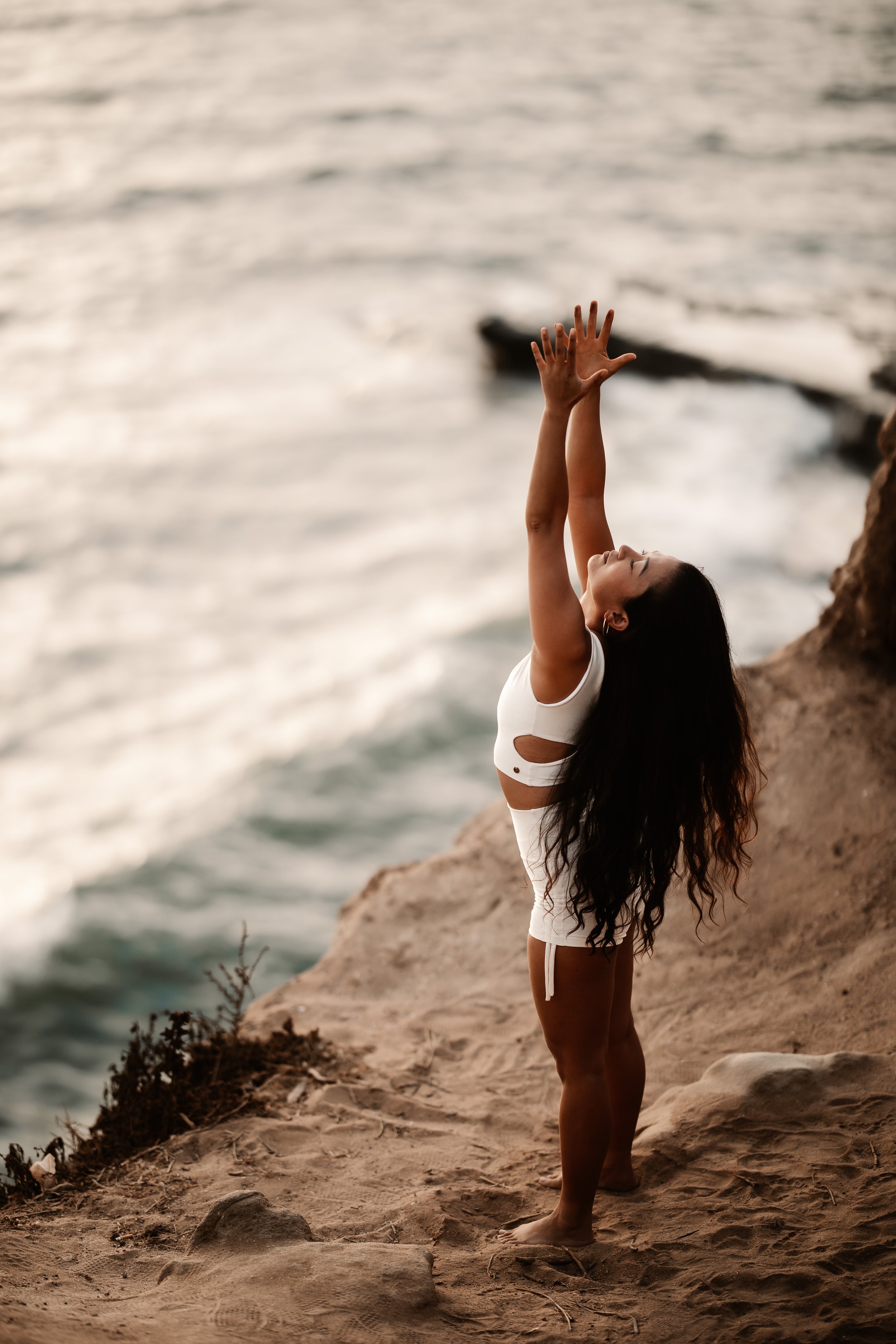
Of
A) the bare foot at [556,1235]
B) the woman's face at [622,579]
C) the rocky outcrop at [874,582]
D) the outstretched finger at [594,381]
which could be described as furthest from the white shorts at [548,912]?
the rocky outcrop at [874,582]

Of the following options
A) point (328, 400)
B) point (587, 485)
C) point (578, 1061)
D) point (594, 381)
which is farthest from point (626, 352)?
point (578, 1061)

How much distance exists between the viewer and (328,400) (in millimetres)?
→ 16281

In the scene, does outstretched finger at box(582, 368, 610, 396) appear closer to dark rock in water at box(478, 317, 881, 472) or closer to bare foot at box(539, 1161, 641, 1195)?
bare foot at box(539, 1161, 641, 1195)

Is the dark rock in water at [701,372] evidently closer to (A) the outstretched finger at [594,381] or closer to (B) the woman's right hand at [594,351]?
(B) the woman's right hand at [594,351]

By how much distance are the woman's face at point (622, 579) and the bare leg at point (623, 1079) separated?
942mm

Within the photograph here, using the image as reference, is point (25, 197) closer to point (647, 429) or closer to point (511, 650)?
point (647, 429)

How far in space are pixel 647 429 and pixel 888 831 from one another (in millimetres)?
11061

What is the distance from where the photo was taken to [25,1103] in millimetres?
7188

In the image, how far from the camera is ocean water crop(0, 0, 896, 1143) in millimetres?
9492

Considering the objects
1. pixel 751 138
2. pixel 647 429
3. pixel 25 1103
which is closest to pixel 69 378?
pixel 647 429

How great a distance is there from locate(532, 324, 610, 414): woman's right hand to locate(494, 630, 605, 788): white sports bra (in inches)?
20.8

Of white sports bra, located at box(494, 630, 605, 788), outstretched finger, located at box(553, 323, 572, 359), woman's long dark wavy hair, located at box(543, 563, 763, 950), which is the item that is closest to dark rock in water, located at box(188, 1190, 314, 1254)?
woman's long dark wavy hair, located at box(543, 563, 763, 950)

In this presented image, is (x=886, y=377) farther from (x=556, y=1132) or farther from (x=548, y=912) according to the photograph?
(x=548, y=912)

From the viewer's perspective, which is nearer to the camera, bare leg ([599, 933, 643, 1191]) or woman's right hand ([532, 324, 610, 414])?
woman's right hand ([532, 324, 610, 414])
